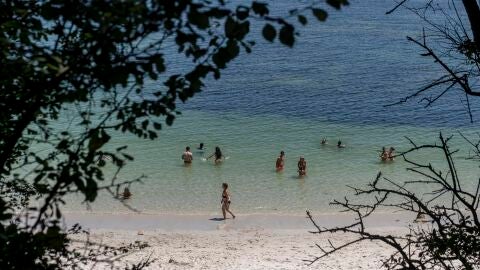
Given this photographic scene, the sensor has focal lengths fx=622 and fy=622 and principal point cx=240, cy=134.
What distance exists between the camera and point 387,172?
23609 millimetres

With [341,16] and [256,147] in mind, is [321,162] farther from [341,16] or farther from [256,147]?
[341,16]

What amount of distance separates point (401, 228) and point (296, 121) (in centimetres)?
1174

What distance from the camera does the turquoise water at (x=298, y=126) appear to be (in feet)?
70.7

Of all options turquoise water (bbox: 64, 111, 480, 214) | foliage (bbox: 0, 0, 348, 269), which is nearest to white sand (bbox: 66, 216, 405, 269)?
turquoise water (bbox: 64, 111, 480, 214)

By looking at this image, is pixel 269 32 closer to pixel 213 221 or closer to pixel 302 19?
pixel 302 19

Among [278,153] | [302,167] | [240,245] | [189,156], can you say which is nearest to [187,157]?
[189,156]

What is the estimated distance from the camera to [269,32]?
120 inches

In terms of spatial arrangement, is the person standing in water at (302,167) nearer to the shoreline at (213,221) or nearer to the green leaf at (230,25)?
the shoreline at (213,221)

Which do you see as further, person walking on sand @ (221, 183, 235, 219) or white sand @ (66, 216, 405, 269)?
person walking on sand @ (221, 183, 235, 219)

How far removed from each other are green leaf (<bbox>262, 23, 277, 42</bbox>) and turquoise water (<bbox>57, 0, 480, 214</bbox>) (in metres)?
17.1

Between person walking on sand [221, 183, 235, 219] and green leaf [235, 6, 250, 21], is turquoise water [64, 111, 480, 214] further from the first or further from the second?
green leaf [235, 6, 250, 21]

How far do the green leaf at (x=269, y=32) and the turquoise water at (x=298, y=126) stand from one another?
17116 millimetres

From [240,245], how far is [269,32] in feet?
47.1

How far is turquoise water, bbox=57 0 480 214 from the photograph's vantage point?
21.5 m
